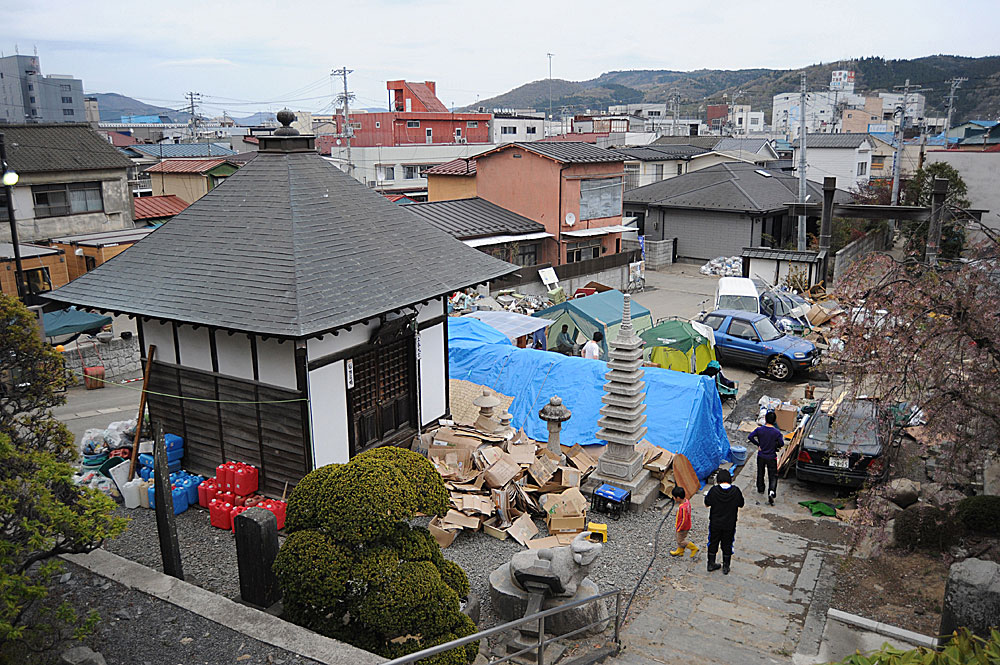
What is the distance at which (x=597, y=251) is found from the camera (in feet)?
108

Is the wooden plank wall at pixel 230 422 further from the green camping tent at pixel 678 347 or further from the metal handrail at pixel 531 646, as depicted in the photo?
the green camping tent at pixel 678 347

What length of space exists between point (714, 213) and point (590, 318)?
65.0 ft

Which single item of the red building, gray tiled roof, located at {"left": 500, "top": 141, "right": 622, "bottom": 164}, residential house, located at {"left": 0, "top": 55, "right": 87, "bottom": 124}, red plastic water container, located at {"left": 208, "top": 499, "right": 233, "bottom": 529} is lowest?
red plastic water container, located at {"left": 208, "top": 499, "right": 233, "bottom": 529}

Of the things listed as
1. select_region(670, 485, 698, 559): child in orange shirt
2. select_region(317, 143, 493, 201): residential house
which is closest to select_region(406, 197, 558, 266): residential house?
select_region(670, 485, 698, 559): child in orange shirt

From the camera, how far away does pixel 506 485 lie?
452 inches

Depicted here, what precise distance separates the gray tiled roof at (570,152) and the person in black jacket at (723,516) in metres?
21.4

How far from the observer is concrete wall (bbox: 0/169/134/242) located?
87.2 ft

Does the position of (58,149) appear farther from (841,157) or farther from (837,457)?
(841,157)

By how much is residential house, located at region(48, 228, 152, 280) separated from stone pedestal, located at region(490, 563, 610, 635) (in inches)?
852

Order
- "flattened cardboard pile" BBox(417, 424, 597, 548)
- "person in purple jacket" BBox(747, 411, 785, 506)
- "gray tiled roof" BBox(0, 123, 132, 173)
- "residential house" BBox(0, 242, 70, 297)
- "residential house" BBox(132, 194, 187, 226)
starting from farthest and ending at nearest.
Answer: "residential house" BBox(132, 194, 187, 226)
"gray tiled roof" BBox(0, 123, 132, 173)
"residential house" BBox(0, 242, 70, 297)
"person in purple jacket" BBox(747, 411, 785, 506)
"flattened cardboard pile" BBox(417, 424, 597, 548)

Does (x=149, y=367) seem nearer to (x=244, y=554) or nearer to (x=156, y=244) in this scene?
(x=156, y=244)

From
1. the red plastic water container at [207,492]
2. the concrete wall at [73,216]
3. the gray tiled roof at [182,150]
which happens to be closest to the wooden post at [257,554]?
the red plastic water container at [207,492]

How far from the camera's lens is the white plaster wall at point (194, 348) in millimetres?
11320

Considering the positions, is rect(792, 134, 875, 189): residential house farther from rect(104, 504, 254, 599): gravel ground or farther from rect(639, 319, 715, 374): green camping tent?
rect(104, 504, 254, 599): gravel ground
